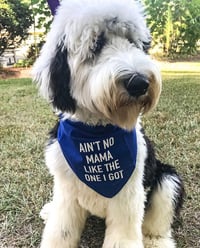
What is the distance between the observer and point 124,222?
7.00ft

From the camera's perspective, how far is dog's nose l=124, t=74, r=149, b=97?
174 cm

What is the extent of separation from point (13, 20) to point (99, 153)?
6.05 m

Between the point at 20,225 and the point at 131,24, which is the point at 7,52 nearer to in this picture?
the point at 20,225

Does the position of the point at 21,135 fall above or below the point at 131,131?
below

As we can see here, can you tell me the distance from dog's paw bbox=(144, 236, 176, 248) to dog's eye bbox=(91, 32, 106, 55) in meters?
1.10

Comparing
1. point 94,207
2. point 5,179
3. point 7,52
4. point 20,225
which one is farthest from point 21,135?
point 7,52

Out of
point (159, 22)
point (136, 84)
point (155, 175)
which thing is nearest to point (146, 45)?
point (136, 84)

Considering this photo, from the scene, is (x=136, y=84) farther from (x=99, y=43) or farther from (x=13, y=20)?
(x=13, y=20)

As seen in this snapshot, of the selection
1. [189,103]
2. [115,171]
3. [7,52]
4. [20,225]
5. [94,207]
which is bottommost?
[7,52]

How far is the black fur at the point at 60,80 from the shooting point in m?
1.91

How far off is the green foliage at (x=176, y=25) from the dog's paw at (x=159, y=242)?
5.92 m

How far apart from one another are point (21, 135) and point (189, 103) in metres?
1.97

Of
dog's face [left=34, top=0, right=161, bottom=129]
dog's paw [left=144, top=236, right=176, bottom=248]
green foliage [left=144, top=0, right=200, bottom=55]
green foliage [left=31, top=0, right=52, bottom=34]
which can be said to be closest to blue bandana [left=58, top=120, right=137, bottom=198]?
dog's face [left=34, top=0, right=161, bottom=129]

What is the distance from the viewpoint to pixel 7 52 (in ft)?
28.8
